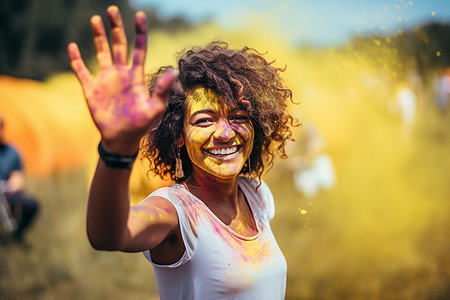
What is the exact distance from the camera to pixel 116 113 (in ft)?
3.11

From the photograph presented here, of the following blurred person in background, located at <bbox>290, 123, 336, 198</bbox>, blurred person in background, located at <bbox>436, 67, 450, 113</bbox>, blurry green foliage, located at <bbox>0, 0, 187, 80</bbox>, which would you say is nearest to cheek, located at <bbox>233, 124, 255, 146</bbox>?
blurred person in background, located at <bbox>290, 123, 336, 198</bbox>

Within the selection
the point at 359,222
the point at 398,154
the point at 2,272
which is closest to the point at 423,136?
the point at 398,154

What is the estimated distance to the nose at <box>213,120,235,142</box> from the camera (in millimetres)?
1361

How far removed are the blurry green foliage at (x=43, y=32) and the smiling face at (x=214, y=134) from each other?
23.4 ft

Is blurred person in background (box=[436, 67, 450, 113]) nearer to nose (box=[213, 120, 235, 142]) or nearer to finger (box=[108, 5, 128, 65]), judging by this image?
nose (box=[213, 120, 235, 142])

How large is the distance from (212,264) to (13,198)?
360cm

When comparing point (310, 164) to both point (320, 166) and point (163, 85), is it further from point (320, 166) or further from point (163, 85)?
point (163, 85)

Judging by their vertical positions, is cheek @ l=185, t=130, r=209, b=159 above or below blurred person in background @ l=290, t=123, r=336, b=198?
above

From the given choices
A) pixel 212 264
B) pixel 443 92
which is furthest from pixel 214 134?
pixel 443 92

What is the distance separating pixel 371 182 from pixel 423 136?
1.20m

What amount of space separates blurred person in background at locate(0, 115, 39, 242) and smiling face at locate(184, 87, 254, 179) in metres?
3.37

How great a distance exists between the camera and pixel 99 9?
8945mm

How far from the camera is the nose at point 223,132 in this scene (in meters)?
1.36

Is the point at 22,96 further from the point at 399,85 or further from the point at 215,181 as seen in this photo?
the point at 215,181
